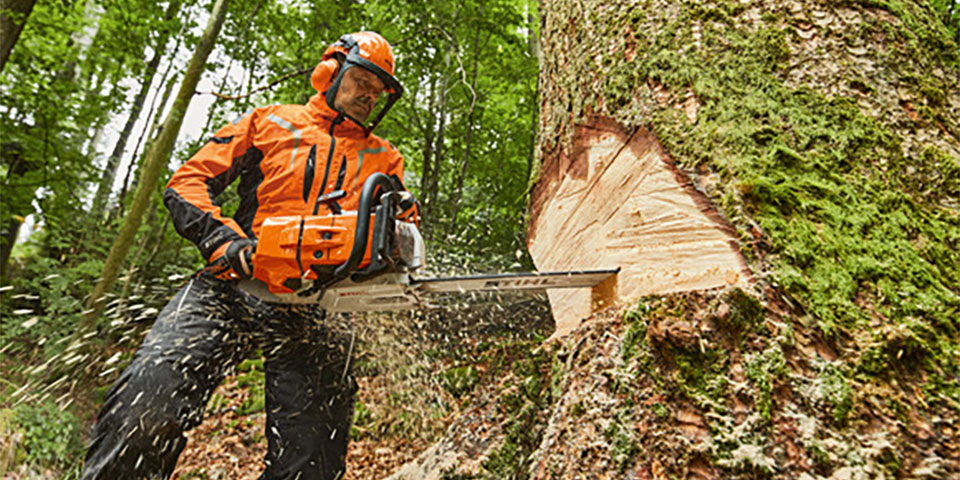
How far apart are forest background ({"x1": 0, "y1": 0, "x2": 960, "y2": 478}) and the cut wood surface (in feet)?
10.1

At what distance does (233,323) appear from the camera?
2021 mm

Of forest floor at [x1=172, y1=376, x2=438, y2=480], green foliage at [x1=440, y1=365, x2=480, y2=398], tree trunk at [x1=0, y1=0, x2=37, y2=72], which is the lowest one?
forest floor at [x1=172, y1=376, x2=438, y2=480]

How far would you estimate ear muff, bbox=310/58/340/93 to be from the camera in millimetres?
2217

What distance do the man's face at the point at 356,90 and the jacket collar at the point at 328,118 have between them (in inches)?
1.6

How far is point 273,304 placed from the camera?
6.81 ft

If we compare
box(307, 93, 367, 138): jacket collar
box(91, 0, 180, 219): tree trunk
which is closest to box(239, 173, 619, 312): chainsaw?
box(307, 93, 367, 138): jacket collar

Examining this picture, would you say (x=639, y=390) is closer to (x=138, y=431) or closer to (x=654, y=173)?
(x=654, y=173)

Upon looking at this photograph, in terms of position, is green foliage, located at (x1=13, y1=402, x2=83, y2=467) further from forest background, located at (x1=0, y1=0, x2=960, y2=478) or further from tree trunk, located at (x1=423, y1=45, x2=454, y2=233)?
tree trunk, located at (x1=423, y1=45, x2=454, y2=233)

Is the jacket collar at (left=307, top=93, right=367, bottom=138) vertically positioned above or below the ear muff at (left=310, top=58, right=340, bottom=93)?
below

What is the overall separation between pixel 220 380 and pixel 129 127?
431 inches

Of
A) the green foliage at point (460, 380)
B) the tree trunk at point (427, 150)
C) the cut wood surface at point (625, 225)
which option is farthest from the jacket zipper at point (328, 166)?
the tree trunk at point (427, 150)

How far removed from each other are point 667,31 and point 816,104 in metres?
0.46

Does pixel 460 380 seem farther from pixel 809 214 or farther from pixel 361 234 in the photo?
pixel 809 214

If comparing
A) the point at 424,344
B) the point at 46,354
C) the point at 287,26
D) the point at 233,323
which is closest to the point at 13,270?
the point at 46,354
